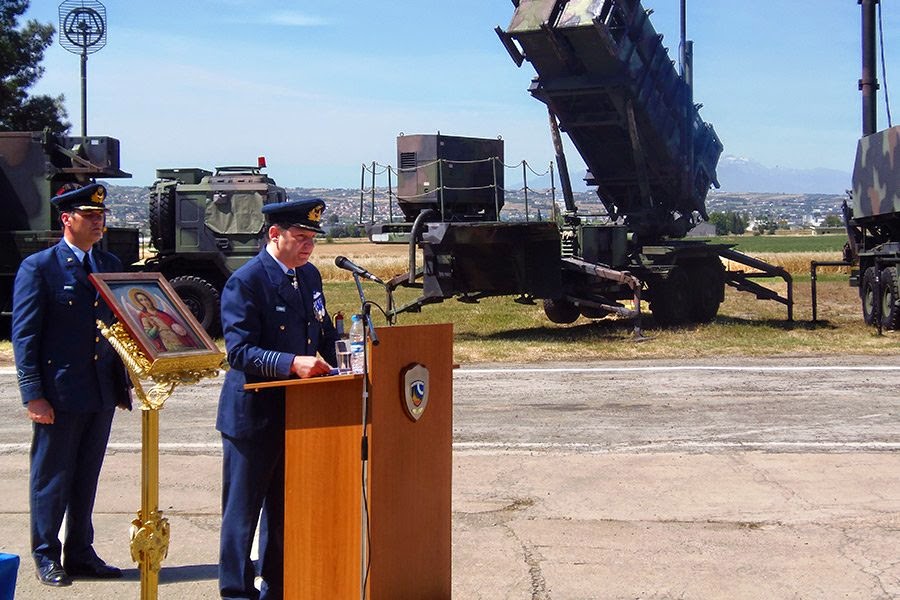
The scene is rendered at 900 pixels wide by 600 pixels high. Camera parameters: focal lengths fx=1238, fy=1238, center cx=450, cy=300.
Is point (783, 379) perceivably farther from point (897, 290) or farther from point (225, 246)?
point (225, 246)

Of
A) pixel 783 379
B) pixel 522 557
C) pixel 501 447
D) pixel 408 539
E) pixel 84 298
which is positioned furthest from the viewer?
pixel 783 379

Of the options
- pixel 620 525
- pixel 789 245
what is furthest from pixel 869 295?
pixel 789 245

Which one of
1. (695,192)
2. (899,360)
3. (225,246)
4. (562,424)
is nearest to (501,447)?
(562,424)

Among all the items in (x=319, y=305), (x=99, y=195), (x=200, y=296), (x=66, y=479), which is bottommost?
(x=66, y=479)

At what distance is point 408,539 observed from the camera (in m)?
4.60

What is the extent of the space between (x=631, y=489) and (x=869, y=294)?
12794 millimetres

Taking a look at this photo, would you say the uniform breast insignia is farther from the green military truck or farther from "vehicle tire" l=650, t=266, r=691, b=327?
"vehicle tire" l=650, t=266, r=691, b=327

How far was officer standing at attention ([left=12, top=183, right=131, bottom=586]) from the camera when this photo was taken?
558 cm

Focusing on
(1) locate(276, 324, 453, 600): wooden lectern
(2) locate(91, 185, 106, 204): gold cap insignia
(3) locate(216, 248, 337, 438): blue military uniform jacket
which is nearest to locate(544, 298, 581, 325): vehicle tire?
(2) locate(91, 185, 106, 204): gold cap insignia

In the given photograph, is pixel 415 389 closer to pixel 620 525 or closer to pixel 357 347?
pixel 357 347

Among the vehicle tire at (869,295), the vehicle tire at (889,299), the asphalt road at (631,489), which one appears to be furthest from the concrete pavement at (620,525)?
the vehicle tire at (869,295)

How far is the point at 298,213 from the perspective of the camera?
4910mm

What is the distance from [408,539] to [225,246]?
14508 mm

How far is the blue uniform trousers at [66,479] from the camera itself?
5.67 metres
